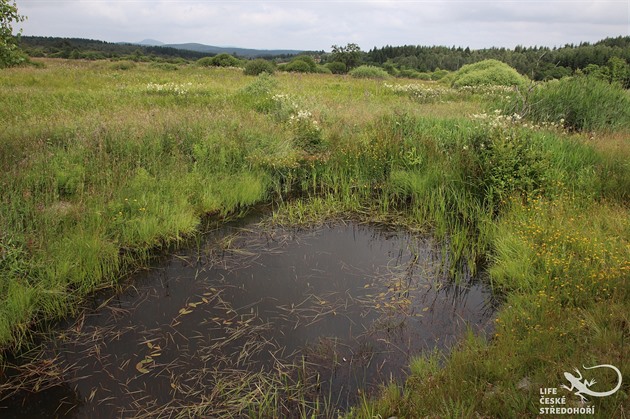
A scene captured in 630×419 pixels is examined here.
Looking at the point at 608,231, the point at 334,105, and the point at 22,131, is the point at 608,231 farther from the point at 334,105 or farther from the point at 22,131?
the point at 22,131

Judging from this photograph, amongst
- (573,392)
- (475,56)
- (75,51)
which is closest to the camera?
(573,392)

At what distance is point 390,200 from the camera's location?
8016 mm

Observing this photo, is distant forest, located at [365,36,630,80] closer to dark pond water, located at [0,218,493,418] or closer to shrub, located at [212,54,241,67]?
dark pond water, located at [0,218,493,418]

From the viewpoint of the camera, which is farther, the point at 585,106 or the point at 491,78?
the point at 491,78

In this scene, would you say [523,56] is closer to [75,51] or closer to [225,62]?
[225,62]

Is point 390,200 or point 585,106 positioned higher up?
point 585,106

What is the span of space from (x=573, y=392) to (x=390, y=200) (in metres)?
5.42

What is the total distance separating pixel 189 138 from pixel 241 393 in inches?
258

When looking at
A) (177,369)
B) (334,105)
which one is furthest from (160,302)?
(334,105)

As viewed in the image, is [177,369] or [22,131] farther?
[22,131]

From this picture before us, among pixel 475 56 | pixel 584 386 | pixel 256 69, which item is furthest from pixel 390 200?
pixel 475 56

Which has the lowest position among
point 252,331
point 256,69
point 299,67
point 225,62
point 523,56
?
point 252,331

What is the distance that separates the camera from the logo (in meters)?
2.65

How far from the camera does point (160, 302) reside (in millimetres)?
4828
